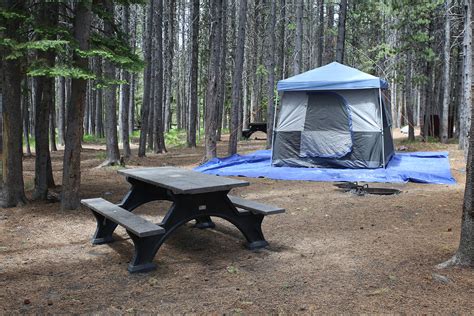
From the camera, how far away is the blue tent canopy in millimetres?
10297

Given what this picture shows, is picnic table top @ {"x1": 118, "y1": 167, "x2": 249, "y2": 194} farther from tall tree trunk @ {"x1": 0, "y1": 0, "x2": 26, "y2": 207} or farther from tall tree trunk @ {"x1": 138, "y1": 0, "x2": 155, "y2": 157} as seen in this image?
tall tree trunk @ {"x1": 138, "y1": 0, "x2": 155, "y2": 157}

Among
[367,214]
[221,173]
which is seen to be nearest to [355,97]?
[221,173]

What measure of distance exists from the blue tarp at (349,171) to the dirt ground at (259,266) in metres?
2.38

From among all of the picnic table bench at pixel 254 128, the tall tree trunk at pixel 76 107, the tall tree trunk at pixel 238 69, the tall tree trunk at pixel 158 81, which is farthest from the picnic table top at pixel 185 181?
the picnic table bench at pixel 254 128

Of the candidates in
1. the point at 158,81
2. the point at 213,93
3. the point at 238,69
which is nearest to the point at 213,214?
the point at 213,93

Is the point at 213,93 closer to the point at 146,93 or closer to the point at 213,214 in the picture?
the point at 146,93

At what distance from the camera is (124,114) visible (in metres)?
14.1

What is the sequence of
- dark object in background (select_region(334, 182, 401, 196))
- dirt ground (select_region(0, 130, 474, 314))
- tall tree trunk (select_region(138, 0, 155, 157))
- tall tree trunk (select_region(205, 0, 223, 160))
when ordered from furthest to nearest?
tall tree trunk (select_region(138, 0, 155, 157)) < tall tree trunk (select_region(205, 0, 223, 160)) < dark object in background (select_region(334, 182, 401, 196)) < dirt ground (select_region(0, 130, 474, 314))

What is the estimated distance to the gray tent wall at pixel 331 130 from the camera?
10.5 metres

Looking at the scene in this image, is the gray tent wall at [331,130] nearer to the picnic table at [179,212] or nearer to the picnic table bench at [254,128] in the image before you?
the picnic table at [179,212]

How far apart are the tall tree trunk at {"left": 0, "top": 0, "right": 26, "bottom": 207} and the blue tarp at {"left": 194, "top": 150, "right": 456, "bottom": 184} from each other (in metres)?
4.75

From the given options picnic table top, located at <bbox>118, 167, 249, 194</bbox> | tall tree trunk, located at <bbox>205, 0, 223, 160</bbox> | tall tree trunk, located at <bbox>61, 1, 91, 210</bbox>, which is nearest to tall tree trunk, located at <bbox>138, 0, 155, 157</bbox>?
tall tree trunk, located at <bbox>205, 0, 223, 160</bbox>

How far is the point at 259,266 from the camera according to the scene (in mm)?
4043

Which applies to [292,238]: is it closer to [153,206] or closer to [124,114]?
[153,206]
